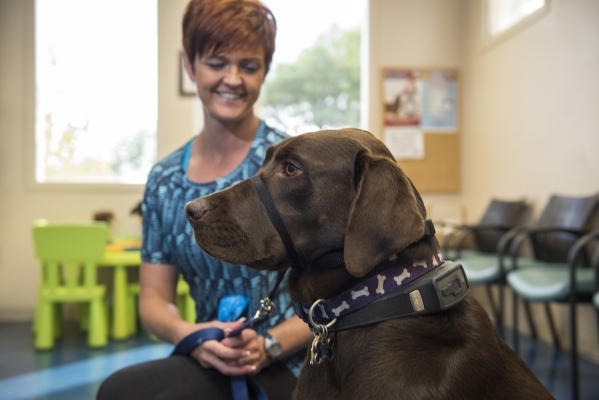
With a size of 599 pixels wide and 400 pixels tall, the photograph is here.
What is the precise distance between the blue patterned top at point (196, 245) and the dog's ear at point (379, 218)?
0.54 metres

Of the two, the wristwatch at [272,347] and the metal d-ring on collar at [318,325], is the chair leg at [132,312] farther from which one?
the metal d-ring on collar at [318,325]

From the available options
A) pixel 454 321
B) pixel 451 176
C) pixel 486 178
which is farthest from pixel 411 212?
pixel 451 176

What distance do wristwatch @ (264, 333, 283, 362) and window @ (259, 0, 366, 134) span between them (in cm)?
518

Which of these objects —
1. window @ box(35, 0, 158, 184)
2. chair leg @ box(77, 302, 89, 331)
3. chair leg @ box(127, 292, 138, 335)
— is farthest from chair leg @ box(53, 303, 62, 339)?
window @ box(35, 0, 158, 184)

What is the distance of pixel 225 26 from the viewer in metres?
1.46

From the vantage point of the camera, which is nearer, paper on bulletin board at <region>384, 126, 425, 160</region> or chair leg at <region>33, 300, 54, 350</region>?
chair leg at <region>33, 300, 54, 350</region>

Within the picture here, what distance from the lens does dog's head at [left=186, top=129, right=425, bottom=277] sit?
1094 millimetres

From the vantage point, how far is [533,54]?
4.45m

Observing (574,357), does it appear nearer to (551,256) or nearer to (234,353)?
(551,256)

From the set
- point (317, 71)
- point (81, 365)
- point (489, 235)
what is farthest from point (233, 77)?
point (317, 71)

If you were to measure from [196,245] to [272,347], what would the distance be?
368 millimetres

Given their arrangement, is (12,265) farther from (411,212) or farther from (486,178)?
(411,212)

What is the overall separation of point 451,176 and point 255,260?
5.16 m

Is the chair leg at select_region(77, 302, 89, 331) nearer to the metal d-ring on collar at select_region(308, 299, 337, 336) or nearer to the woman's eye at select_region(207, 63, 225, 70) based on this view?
the woman's eye at select_region(207, 63, 225, 70)
